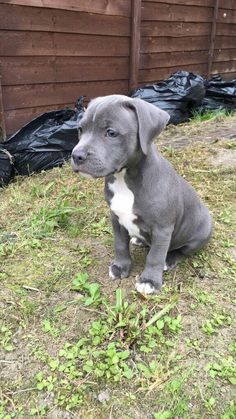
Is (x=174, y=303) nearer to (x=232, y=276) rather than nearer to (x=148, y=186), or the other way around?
(x=232, y=276)

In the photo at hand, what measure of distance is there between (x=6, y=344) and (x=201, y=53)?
7.61 m

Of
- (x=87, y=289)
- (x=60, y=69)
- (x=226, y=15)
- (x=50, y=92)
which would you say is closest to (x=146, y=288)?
(x=87, y=289)

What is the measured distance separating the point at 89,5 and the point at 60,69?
1.01m

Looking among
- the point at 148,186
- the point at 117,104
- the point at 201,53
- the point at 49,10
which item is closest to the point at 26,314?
the point at 148,186

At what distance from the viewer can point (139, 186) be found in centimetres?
233

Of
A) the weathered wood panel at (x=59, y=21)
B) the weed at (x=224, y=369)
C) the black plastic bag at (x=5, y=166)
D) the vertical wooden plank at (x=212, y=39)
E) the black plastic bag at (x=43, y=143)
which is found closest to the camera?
the weed at (x=224, y=369)

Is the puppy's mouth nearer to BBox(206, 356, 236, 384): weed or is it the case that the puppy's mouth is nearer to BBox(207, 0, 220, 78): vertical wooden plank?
BBox(206, 356, 236, 384): weed

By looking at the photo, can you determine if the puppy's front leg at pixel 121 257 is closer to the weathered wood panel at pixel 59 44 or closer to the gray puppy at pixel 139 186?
the gray puppy at pixel 139 186

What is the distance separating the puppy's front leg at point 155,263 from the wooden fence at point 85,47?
3.30 metres

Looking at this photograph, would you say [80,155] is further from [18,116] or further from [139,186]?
[18,116]

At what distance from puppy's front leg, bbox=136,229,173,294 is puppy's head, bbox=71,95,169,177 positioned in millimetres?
552

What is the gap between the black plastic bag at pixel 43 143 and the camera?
4.44 metres

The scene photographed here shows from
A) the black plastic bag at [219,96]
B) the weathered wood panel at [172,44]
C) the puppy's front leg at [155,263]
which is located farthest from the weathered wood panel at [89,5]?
the puppy's front leg at [155,263]

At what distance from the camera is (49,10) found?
516 centimetres
